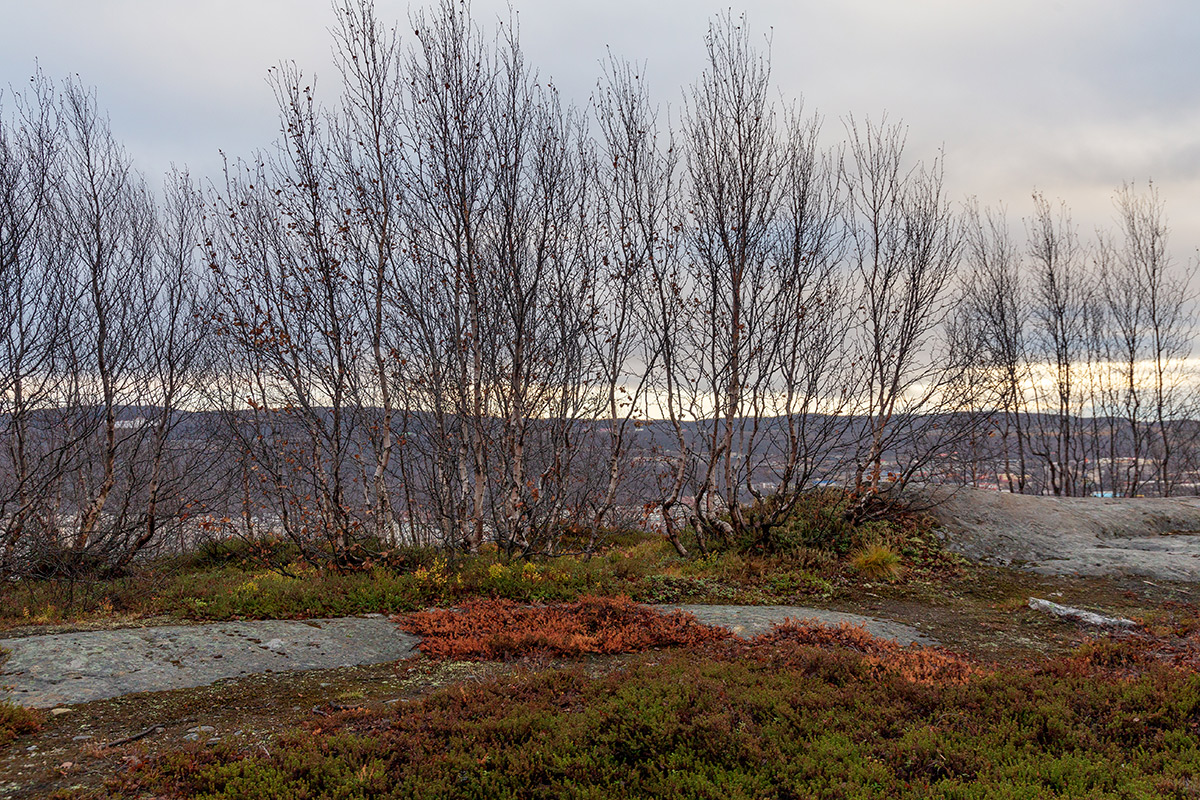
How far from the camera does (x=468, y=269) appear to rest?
11906 mm

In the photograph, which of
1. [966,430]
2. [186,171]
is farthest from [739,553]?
[186,171]

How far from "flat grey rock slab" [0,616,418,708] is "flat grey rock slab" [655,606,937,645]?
4184mm

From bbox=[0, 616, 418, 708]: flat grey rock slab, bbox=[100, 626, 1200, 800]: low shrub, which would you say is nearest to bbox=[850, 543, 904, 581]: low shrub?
bbox=[100, 626, 1200, 800]: low shrub

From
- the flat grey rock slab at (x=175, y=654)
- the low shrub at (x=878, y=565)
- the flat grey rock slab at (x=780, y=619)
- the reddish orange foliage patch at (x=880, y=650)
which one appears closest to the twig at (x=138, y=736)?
the flat grey rock slab at (x=175, y=654)

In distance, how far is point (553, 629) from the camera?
8.10m

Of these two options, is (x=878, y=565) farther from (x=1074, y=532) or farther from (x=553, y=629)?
(x=553, y=629)

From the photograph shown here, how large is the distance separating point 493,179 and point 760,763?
10773 mm

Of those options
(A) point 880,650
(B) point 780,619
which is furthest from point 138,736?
(B) point 780,619

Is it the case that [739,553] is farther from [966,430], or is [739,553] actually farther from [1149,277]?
[1149,277]

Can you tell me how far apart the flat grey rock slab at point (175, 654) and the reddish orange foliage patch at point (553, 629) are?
45 cm

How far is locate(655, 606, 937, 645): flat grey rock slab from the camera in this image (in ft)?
28.0

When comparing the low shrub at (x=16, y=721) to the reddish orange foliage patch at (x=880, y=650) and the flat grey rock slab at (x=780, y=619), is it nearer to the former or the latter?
the reddish orange foliage patch at (x=880, y=650)

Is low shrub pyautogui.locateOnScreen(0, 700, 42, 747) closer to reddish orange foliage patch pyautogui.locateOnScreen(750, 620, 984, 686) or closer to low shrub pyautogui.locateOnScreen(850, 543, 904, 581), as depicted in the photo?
reddish orange foliage patch pyautogui.locateOnScreen(750, 620, 984, 686)

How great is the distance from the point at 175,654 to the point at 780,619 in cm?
752
